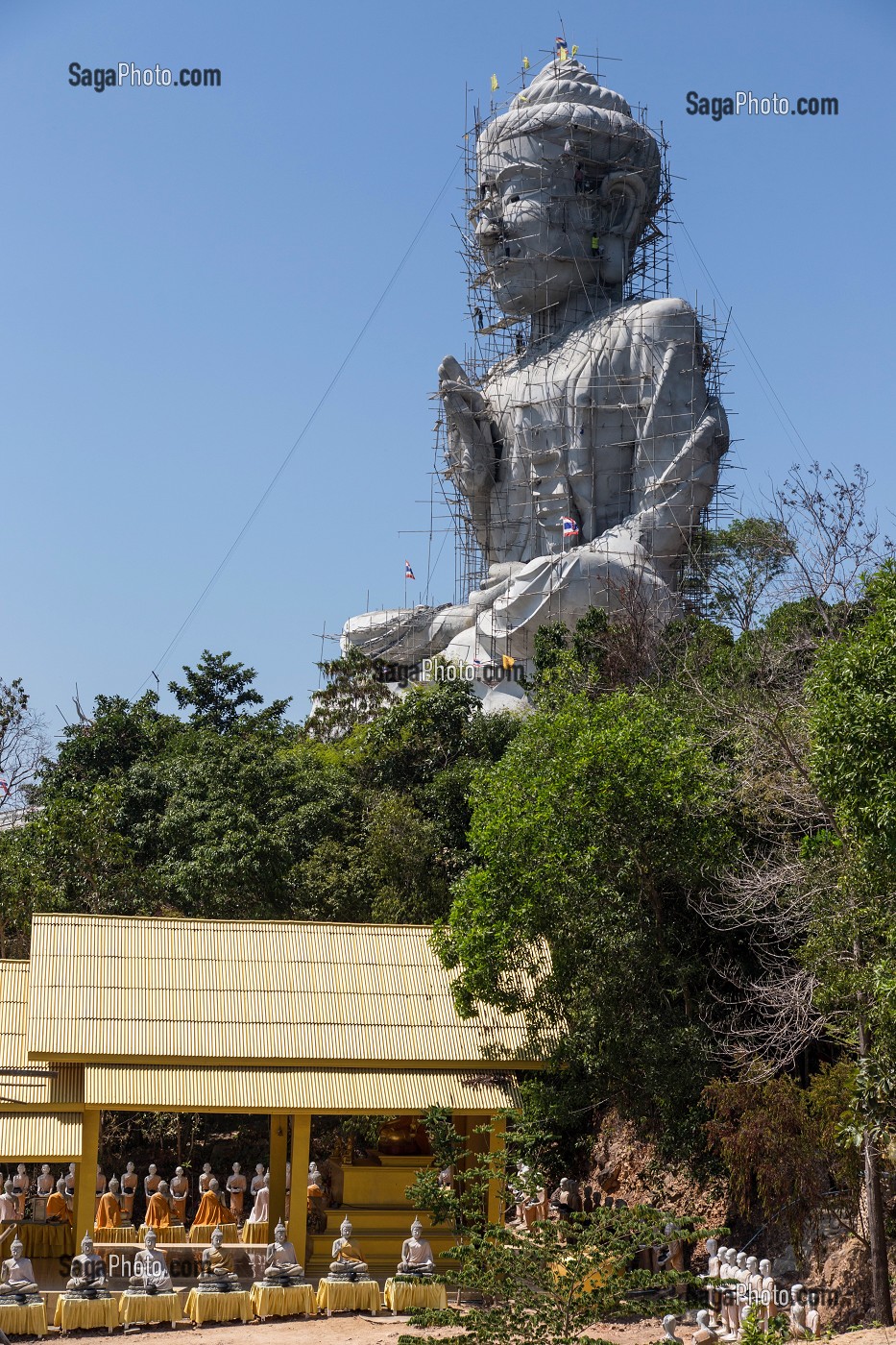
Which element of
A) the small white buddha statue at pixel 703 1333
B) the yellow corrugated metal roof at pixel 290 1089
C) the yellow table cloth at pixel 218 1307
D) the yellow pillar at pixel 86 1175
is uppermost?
the yellow corrugated metal roof at pixel 290 1089

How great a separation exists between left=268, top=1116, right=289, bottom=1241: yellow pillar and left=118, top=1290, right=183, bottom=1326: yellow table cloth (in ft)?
8.56

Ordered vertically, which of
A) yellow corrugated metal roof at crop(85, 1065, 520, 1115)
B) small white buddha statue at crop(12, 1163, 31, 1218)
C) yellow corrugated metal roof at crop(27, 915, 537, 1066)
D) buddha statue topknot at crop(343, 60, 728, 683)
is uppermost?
buddha statue topknot at crop(343, 60, 728, 683)

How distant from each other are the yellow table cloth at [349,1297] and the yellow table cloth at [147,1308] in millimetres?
1577

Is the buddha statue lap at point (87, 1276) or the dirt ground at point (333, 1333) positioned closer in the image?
the dirt ground at point (333, 1333)

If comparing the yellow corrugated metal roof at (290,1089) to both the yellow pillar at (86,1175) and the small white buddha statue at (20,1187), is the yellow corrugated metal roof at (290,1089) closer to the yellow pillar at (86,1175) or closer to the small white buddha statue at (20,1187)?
the yellow pillar at (86,1175)

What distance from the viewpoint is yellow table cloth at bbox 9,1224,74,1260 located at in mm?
18391

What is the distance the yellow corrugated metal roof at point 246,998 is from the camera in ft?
58.7

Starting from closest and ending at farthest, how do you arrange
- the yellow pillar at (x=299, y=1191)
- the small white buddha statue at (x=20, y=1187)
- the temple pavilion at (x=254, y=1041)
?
the temple pavilion at (x=254, y=1041) < the yellow pillar at (x=299, y=1191) < the small white buddha statue at (x=20, y=1187)

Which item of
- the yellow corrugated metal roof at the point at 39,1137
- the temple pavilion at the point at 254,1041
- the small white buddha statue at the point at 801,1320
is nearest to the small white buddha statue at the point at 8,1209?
the temple pavilion at the point at 254,1041

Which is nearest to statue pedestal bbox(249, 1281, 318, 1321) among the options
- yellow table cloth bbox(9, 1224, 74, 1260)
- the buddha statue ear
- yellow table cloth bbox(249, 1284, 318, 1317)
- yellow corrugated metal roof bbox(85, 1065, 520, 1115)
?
yellow table cloth bbox(249, 1284, 318, 1317)

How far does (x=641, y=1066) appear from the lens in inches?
727

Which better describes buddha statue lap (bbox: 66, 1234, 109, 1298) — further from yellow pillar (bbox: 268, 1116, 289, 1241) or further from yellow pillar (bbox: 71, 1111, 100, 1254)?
yellow pillar (bbox: 268, 1116, 289, 1241)

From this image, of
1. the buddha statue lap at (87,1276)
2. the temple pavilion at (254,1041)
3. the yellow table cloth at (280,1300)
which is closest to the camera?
the buddha statue lap at (87,1276)

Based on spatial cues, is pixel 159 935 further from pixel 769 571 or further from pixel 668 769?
pixel 769 571
